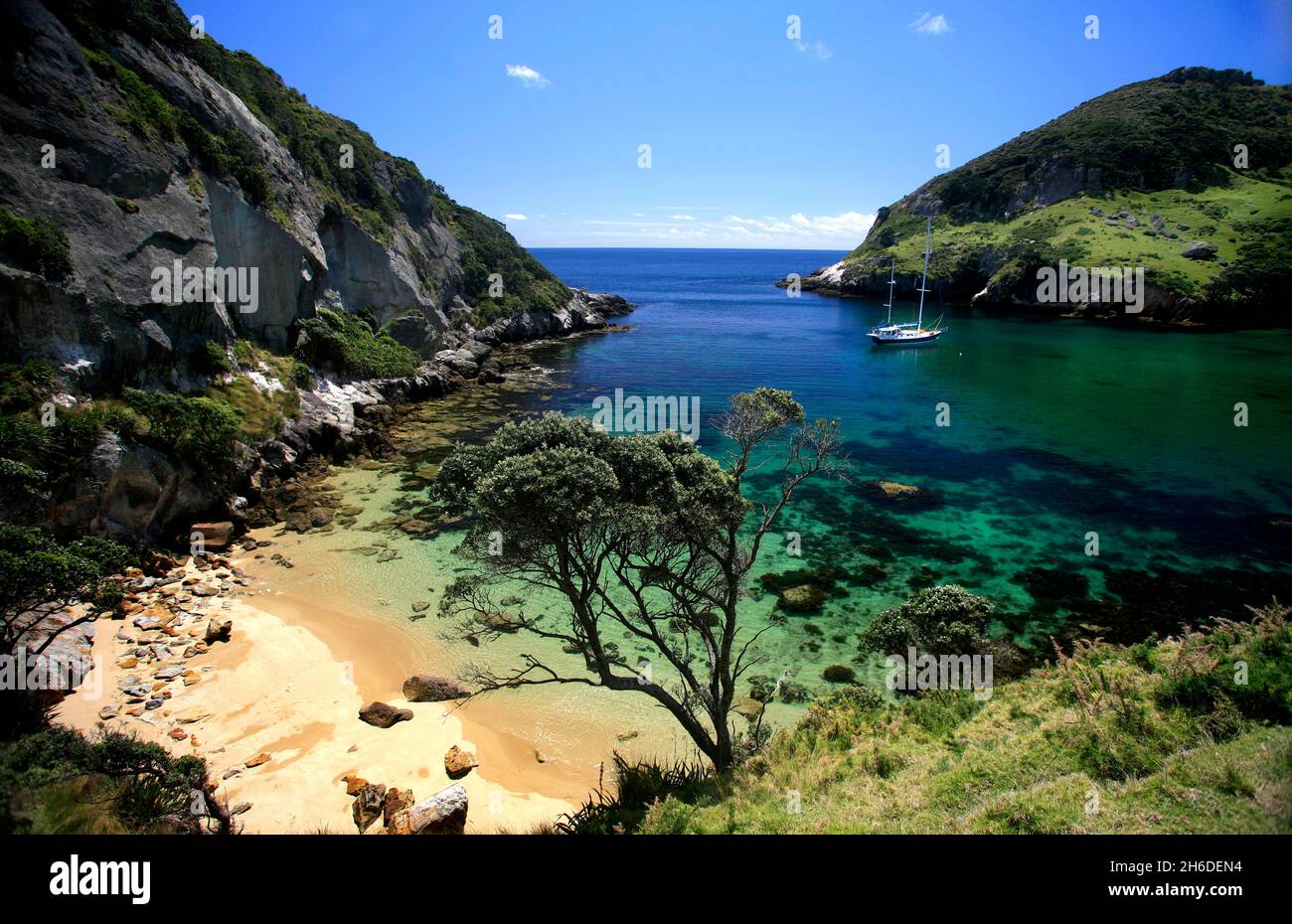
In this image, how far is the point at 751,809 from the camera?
38.0 feet

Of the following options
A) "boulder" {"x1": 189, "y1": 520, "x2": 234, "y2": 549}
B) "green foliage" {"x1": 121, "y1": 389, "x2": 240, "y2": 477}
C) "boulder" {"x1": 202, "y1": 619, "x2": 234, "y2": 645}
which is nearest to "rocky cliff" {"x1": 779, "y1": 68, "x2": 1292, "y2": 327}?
"green foliage" {"x1": 121, "y1": 389, "x2": 240, "y2": 477}

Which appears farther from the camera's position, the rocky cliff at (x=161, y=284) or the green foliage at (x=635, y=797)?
the rocky cliff at (x=161, y=284)

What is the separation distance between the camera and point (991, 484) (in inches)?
1399

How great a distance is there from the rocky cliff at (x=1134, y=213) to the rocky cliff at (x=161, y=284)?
104 metres

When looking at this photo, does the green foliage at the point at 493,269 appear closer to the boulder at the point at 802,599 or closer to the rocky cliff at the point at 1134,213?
the boulder at the point at 802,599

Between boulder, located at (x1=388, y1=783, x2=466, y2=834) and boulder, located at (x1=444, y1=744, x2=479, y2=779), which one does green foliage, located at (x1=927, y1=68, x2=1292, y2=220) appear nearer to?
boulder, located at (x1=444, y1=744, x2=479, y2=779)

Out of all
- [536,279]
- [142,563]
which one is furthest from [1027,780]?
[536,279]

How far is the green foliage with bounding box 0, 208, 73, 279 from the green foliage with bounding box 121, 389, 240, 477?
526 centimetres

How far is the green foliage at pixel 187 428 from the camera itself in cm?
2520

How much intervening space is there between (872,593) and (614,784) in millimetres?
14039

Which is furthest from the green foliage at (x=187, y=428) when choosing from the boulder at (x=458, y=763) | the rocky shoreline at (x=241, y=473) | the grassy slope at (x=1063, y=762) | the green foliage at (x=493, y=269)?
the green foliage at (x=493, y=269)

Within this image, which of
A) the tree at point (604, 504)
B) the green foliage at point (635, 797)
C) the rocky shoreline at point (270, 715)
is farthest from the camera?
the rocky shoreline at point (270, 715)

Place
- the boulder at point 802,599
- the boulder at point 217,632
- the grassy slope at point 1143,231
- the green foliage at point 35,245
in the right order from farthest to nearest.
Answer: the grassy slope at point 1143,231, the boulder at point 802,599, the green foliage at point 35,245, the boulder at point 217,632

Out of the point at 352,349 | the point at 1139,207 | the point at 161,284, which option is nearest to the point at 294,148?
the point at 352,349
